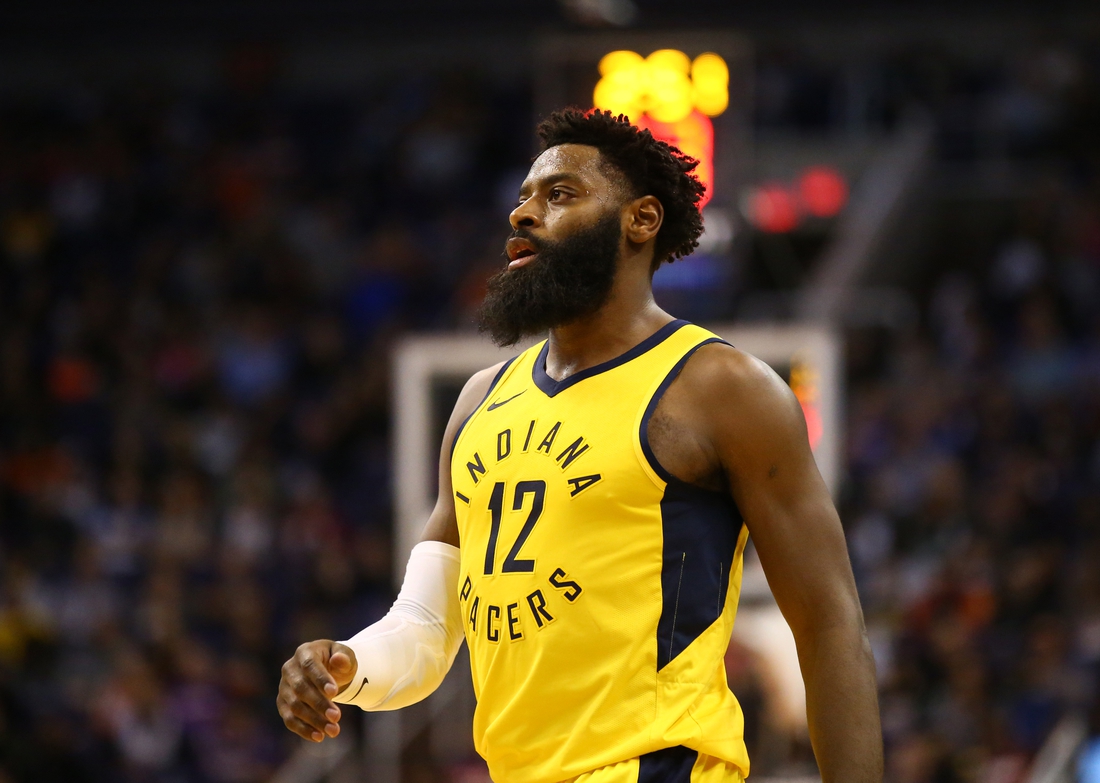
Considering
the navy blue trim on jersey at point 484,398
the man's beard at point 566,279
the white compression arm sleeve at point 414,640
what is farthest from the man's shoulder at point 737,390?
the white compression arm sleeve at point 414,640

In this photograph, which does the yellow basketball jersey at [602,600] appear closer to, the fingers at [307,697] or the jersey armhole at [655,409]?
the jersey armhole at [655,409]

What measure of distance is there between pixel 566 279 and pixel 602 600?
2.35 feet

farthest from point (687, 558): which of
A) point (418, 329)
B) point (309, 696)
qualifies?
point (418, 329)

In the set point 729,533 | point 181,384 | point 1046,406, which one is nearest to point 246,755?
point 181,384

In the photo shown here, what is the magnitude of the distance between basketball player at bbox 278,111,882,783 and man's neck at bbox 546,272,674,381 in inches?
0.4

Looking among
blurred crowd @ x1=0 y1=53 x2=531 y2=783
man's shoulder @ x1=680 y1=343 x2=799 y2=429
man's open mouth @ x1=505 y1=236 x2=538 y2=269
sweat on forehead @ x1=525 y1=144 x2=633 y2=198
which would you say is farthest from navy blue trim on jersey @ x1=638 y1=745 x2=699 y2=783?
blurred crowd @ x1=0 y1=53 x2=531 y2=783

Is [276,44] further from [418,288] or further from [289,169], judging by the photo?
[418,288]

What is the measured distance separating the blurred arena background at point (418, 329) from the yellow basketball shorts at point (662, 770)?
4855 millimetres

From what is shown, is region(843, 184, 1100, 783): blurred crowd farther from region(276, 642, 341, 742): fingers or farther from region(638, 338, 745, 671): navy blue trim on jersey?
region(276, 642, 341, 742): fingers

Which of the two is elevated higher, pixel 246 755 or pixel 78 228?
pixel 78 228

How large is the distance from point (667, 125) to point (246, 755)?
204 inches

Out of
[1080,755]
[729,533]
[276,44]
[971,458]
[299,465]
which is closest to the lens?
[729,533]

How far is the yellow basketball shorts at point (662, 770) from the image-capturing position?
2828 mm

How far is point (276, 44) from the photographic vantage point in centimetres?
1716
